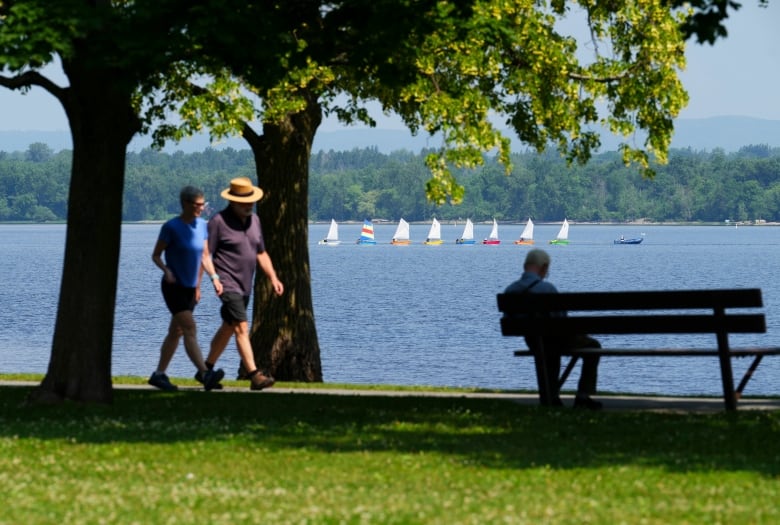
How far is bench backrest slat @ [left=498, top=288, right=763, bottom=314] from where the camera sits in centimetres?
1252

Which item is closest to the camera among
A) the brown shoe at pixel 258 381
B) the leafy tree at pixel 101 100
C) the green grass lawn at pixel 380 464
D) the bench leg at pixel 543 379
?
the green grass lawn at pixel 380 464

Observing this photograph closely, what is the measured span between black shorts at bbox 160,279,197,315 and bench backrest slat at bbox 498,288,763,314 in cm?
335

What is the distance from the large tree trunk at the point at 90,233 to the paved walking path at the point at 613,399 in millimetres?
1923

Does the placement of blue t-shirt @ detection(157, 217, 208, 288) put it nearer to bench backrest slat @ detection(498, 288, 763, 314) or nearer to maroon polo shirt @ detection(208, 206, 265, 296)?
maroon polo shirt @ detection(208, 206, 265, 296)

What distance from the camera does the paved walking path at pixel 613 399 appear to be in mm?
13617

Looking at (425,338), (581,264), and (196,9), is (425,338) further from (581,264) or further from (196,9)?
(581,264)

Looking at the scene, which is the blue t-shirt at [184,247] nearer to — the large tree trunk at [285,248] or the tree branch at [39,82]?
the tree branch at [39,82]

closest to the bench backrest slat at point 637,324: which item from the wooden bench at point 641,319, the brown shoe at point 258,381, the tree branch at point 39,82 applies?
the wooden bench at point 641,319

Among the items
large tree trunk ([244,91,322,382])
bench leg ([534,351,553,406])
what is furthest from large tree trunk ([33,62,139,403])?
large tree trunk ([244,91,322,382])

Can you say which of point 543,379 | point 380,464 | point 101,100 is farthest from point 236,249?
point 380,464

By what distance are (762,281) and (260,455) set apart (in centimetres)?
9721

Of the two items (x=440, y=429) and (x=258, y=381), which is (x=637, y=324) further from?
(x=258, y=381)

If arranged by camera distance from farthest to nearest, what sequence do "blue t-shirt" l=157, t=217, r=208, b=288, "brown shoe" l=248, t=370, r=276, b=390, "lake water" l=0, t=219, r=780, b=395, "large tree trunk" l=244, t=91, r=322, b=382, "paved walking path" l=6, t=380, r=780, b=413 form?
"lake water" l=0, t=219, r=780, b=395, "large tree trunk" l=244, t=91, r=322, b=382, "brown shoe" l=248, t=370, r=276, b=390, "blue t-shirt" l=157, t=217, r=208, b=288, "paved walking path" l=6, t=380, r=780, b=413

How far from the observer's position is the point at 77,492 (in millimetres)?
8742
